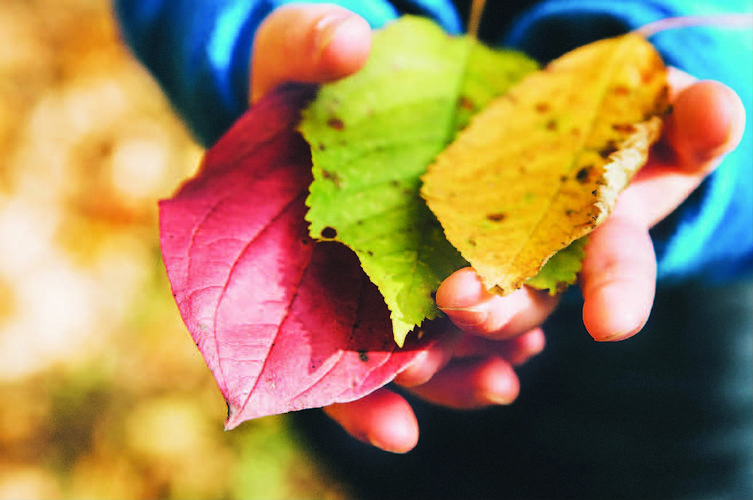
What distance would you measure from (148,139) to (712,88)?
1372 mm

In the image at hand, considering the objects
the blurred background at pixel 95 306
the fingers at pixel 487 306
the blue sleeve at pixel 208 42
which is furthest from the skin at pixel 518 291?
the blurred background at pixel 95 306

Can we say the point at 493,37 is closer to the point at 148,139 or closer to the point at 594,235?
the point at 594,235

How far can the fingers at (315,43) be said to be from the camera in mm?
401

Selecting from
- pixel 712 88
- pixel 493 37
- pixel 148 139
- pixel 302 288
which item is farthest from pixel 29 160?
pixel 712 88

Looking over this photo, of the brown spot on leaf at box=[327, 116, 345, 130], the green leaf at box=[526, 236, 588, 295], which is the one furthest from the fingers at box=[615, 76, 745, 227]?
the brown spot on leaf at box=[327, 116, 345, 130]

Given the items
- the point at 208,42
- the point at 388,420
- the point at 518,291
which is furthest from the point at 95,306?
the point at 518,291

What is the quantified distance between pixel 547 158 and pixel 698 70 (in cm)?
29

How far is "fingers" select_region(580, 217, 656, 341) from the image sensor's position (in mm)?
331

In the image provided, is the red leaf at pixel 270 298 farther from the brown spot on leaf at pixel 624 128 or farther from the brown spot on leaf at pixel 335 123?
the brown spot on leaf at pixel 624 128

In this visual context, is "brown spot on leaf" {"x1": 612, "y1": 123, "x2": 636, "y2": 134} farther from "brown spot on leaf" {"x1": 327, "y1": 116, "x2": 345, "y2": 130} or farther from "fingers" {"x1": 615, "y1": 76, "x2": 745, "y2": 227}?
"brown spot on leaf" {"x1": 327, "y1": 116, "x2": 345, "y2": 130}

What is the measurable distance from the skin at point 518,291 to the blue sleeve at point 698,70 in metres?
0.06

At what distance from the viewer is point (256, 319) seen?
325mm

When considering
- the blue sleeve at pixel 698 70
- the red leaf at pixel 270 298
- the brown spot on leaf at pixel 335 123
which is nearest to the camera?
the red leaf at pixel 270 298

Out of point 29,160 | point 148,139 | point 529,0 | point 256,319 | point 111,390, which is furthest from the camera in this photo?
point 148,139
